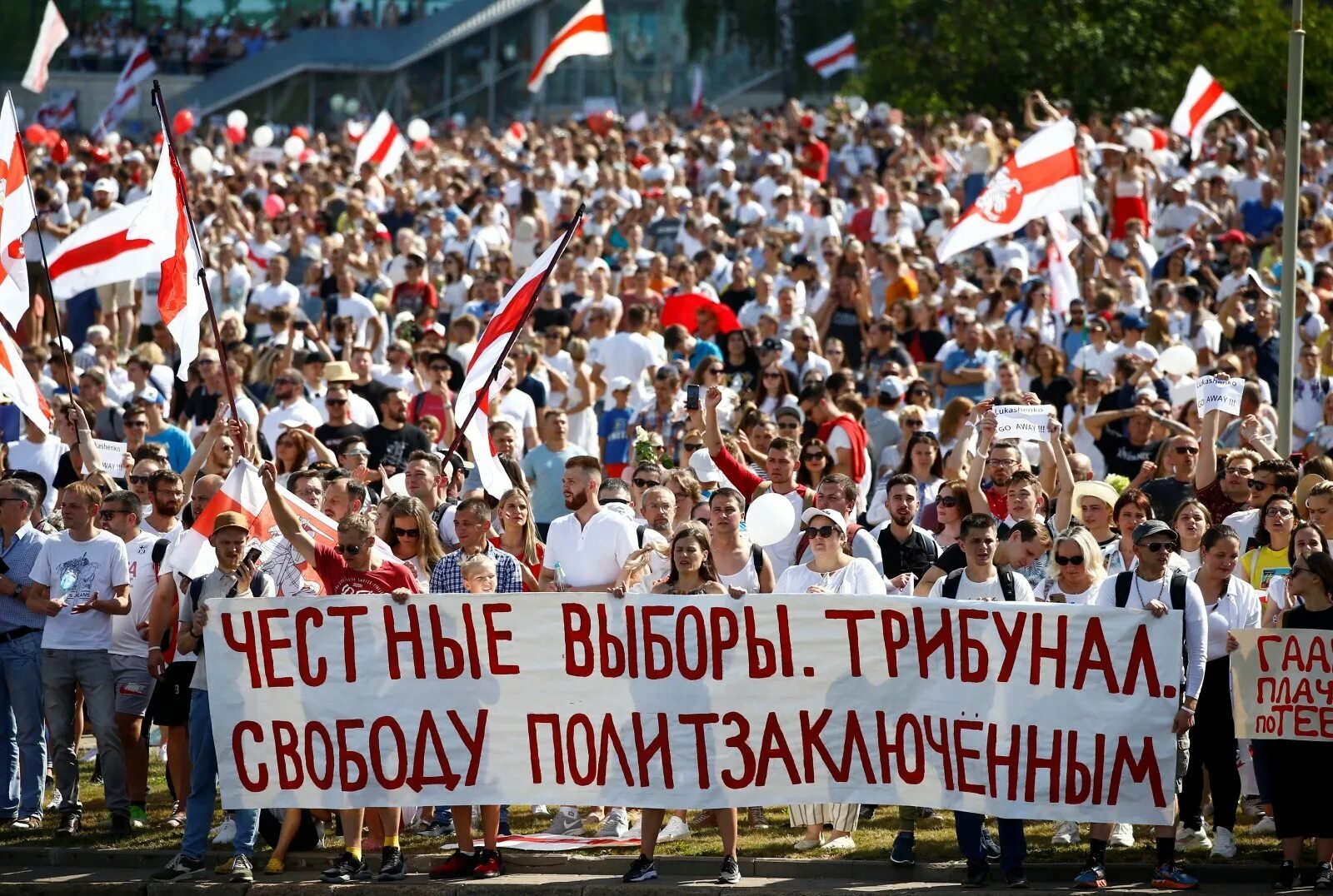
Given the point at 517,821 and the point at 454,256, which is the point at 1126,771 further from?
the point at 454,256

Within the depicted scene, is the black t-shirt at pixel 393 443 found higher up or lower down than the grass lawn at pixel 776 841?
higher up

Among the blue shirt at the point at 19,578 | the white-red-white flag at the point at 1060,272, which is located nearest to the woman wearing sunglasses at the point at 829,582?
the blue shirt at the point at 19,578

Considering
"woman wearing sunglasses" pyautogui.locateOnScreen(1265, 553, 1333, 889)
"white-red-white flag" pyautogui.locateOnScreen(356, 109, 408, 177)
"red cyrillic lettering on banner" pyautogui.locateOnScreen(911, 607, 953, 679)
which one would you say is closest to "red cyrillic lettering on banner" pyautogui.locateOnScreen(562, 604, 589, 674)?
"red cyrillic lettering on banner" pyautogui.locateOnScreen(911, 607, 953, 679)

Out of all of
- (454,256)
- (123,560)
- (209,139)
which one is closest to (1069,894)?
(123,560)

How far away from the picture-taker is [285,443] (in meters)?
14.2

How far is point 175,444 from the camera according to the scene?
1542 centimetres

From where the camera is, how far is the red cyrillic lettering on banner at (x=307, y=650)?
33.9ft

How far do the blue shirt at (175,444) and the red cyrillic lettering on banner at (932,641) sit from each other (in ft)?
22.7

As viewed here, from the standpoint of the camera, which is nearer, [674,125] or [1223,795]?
[1223,795]

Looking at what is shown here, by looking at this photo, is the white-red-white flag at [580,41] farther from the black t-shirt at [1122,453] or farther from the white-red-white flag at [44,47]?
the black t-shirt at [1122,453]

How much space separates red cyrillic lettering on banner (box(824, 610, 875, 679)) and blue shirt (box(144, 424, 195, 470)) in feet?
21.8

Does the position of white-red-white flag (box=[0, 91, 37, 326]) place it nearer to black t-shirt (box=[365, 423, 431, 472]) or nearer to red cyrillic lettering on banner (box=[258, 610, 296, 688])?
black t-shirt (box=[365, 423, 431, 472])

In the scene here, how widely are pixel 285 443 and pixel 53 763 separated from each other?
3.04 m

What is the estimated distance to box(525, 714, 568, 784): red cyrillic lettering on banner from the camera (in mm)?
10273
